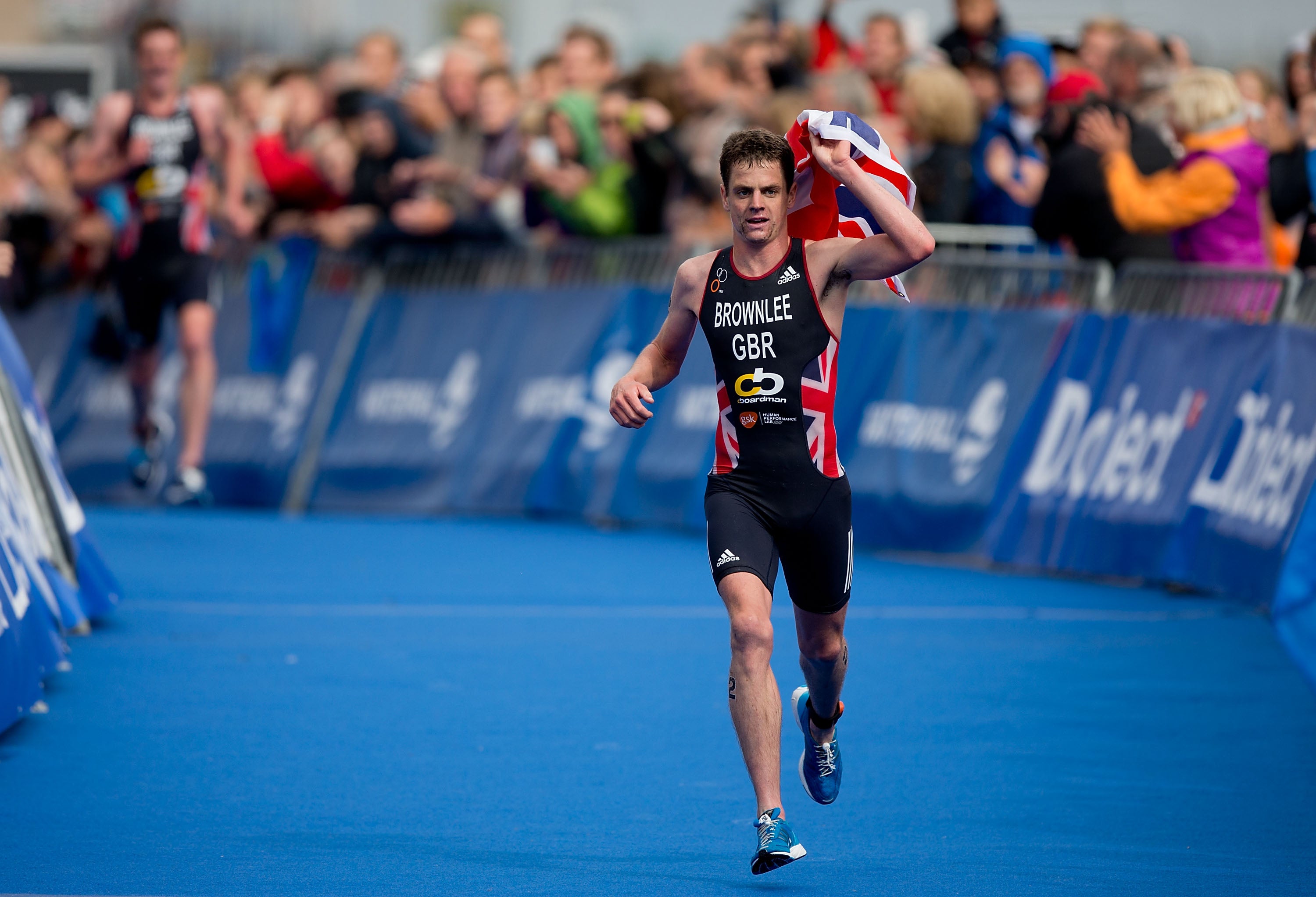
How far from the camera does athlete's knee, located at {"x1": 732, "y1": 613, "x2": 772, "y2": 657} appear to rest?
5.94 meters

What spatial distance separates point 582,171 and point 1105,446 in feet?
17.7

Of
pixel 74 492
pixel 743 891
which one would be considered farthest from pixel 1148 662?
pixel 74 492

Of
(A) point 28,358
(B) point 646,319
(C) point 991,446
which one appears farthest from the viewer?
(A) point 28,358

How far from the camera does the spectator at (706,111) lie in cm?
1526

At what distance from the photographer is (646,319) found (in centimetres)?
1612

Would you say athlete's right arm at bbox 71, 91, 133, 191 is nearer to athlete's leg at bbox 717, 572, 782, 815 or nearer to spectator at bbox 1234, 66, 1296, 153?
spectator at bbox 1234, 66, 1296, 153

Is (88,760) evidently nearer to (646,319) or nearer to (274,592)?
(274,592)

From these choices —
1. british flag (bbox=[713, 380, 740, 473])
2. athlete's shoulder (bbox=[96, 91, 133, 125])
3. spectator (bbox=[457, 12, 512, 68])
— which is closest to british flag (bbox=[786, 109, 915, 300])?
british flag (bbox=[713, 380, 740, 473])

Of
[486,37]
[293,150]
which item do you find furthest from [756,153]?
[486,37]

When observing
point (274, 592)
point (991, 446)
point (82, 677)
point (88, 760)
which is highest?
point (991, 446)

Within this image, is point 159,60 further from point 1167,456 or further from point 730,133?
point 1167,456

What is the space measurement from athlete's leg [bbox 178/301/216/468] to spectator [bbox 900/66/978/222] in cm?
495

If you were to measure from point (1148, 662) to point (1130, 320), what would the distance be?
3485 mm

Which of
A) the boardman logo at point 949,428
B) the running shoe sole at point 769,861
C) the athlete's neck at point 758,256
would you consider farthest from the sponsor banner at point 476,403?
the running shoe sole at point 769,861
